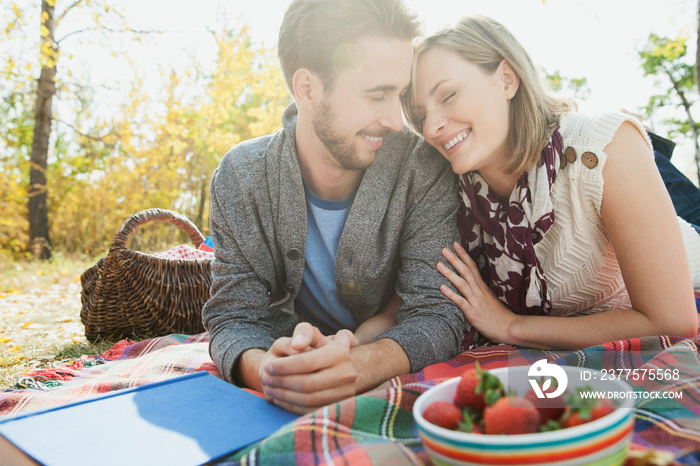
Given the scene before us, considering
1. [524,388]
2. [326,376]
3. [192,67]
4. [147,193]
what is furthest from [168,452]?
[147,193]

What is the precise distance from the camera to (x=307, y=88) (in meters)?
2.46

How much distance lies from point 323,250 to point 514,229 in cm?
83

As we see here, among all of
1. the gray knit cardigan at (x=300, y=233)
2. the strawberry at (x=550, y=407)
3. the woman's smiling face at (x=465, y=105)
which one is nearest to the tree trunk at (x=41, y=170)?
the gray knit cardigan at (x=300, y=233)

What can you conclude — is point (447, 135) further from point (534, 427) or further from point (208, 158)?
point (208, 158)

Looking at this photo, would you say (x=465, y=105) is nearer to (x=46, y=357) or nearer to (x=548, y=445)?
(x=548, y=445)

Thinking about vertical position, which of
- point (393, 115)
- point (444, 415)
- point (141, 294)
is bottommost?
point (141, 294)

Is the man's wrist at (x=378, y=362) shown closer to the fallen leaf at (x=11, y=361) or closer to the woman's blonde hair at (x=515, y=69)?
the woman's blonde hair at (x=515, y=69)

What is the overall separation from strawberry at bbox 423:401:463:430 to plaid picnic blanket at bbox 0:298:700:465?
155mm

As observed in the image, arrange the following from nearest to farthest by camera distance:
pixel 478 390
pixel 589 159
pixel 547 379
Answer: pixel 478 390, pixel 547 379, pixel 589 159

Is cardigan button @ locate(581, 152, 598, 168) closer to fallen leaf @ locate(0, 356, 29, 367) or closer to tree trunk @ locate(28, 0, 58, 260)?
fallen leaf @ locate(0, 356, 29, 367)

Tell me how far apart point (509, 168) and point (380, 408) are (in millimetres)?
1166

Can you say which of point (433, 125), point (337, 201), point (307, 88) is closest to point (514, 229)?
point (433, 125)

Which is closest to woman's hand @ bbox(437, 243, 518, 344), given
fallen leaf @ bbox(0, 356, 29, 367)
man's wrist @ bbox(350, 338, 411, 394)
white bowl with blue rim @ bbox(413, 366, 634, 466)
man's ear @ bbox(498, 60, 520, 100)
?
man's wrist @ bbox(350, 338, 411, 394)

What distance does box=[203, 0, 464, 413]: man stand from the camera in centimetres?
217
